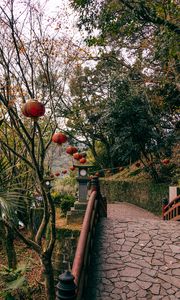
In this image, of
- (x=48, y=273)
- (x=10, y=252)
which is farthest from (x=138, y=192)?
(x=48, y=273)

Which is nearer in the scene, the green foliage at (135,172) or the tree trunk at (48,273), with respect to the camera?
the tree trunk at (48,273)

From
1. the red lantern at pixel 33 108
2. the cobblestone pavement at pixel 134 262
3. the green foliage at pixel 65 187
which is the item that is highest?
the red lantern at pixel 33 108

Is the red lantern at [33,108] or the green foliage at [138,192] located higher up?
the red lantern at [33,108]

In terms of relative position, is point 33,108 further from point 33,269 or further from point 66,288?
point 33,269

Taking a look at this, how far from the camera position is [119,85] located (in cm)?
1542

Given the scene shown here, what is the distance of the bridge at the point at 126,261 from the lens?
16.0 ft

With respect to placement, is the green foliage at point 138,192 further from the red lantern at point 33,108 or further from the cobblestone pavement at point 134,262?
the red lantern at point 33,108

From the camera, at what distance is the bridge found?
192 inches

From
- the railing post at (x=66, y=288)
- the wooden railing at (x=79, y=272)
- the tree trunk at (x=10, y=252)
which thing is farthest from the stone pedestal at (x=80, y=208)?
the railing post at (x=66, y=288)

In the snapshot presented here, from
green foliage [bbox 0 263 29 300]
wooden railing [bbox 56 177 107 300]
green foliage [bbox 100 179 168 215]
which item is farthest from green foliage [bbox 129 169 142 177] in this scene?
green foliage [bbox 0 263 29 300]

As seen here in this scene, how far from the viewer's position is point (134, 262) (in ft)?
19.2

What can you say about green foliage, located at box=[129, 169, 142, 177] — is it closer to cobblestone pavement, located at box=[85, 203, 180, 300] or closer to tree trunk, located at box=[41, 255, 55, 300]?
cobblestone pavement, located at box=[85, 203, 180, 300]

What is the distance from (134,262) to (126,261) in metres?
0.17

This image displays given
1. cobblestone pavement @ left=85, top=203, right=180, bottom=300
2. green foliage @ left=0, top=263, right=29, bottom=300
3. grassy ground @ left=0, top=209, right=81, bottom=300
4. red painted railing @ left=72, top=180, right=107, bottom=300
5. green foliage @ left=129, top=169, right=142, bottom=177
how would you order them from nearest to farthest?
1. red painted railing @ left=72, top=180, right=107, bottom=300
2. cobblestone pavement @ left=85, top=203, right=180, bottom=300
3. green foliage @ left=0, top=263, right=29, bottom=300
4. grassy ground @ left=0, top=209, right=81, bottom=300
5. green foliage @ left=129, top=169, right=142, bottom=177
